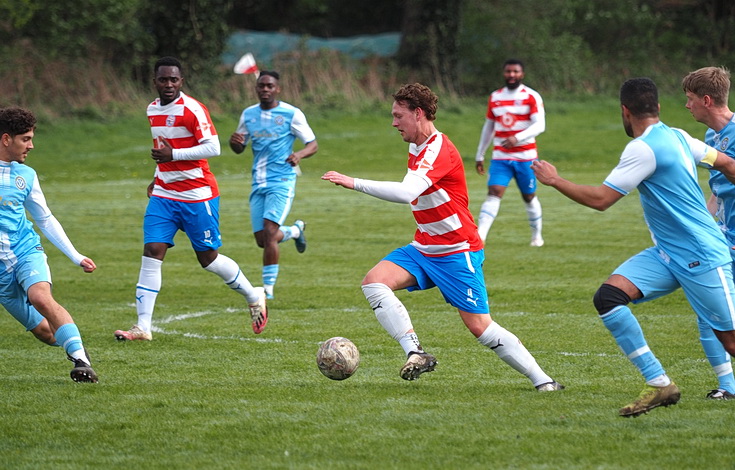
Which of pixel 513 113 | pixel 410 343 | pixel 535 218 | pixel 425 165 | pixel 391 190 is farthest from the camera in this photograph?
pixel 513 113

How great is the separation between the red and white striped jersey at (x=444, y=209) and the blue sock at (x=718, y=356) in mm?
1490

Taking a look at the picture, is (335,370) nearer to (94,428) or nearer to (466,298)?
(466,298)

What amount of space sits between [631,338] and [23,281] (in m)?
3.82

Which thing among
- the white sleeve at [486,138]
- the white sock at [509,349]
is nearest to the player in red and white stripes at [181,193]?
the white sock at [509,349]

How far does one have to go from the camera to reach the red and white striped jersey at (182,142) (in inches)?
362

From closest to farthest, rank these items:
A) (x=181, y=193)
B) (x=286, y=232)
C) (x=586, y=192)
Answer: (x=586, y=192), (x=181, y=193), (x=286, y=232)

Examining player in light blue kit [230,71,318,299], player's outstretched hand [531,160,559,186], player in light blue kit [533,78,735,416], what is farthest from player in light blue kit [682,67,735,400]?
player in light blue kit [230,71,318,299]

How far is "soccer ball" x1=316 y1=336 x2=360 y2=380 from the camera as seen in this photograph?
22.2 ft

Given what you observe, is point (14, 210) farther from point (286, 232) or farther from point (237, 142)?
point (286, 232)

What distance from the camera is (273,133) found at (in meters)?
11.5

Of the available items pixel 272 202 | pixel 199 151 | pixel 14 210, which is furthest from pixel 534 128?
pixel 14 210

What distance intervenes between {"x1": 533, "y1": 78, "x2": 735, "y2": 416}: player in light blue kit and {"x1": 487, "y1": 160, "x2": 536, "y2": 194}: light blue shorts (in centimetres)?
791

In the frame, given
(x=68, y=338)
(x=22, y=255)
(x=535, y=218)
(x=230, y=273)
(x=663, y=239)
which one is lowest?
(x=535, y=218)

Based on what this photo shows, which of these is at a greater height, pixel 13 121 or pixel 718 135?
pixel 718 135
